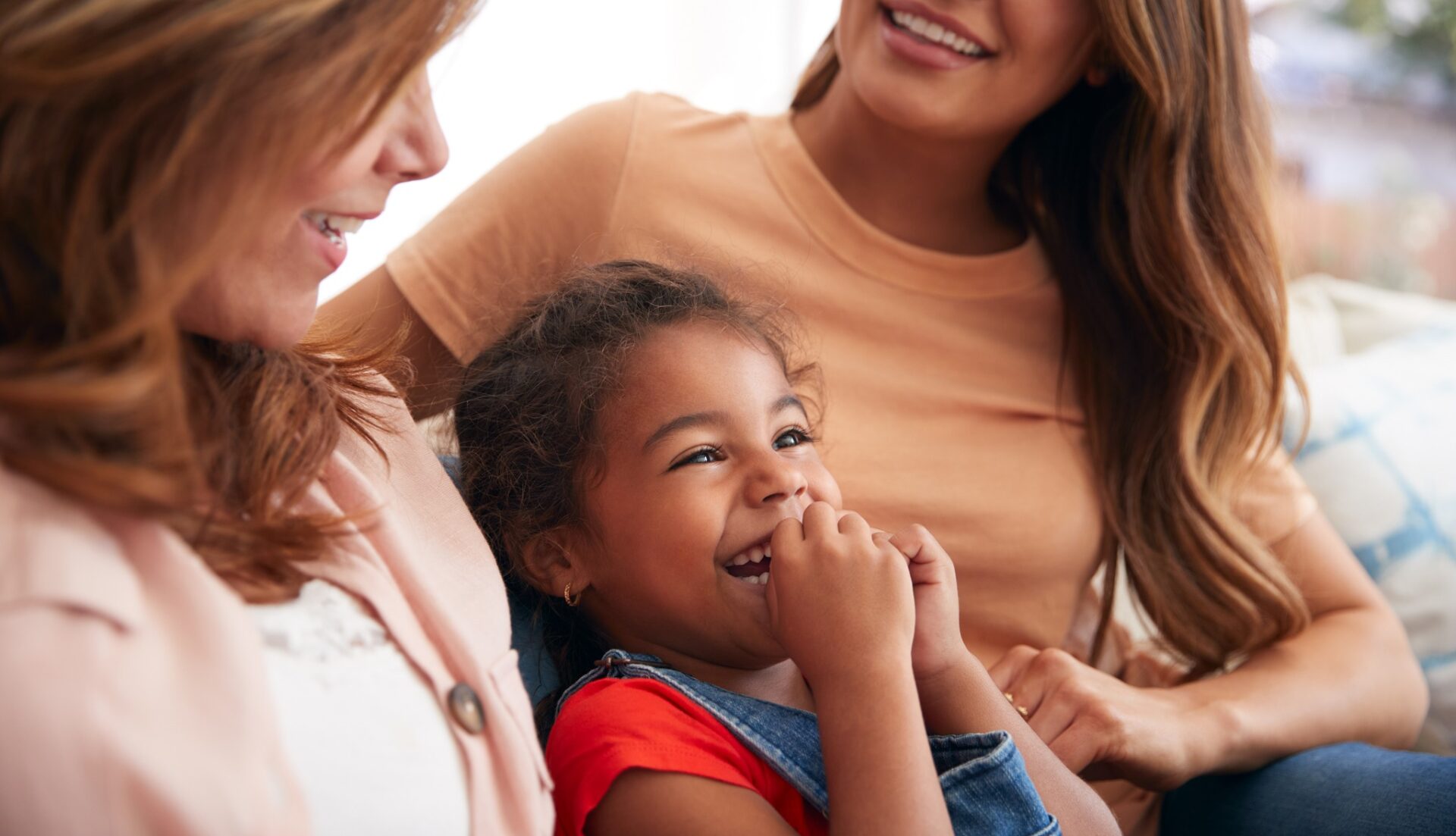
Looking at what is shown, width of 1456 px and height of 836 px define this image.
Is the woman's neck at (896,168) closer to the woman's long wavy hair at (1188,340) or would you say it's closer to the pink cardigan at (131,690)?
the woman's long wavy hair at (1188,340)

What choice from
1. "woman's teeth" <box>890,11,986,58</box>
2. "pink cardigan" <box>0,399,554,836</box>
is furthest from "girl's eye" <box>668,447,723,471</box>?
"woman's teeth" <box>890,11,986,58</box>

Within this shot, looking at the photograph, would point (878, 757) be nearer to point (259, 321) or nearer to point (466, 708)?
point (466, 708)

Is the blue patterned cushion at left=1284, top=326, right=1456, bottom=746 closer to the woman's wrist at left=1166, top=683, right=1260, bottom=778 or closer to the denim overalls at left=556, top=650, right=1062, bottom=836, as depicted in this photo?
the woman's wrist at left=1166, top=683, right=1260, bottom=778

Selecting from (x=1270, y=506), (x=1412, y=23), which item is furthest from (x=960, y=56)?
(x=1412, y=23)

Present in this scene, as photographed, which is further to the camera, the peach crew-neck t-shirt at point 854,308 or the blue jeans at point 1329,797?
the peach crew-neck t-shirt at point 854,308

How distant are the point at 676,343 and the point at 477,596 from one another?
1.14ft

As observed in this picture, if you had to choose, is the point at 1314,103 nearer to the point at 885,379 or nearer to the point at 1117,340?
the point at 1117,340

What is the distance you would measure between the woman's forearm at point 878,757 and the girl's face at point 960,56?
72cm


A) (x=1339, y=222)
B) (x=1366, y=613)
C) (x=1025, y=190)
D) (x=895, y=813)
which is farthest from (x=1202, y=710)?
(x=1339, y=222)

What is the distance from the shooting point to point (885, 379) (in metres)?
1.48

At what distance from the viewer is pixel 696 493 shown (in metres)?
1.10

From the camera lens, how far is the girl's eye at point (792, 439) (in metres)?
1.18

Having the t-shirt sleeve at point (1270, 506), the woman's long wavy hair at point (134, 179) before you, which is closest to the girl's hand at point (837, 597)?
the woman's long wavy hair at point (134, 179)

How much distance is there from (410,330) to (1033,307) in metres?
0.78
